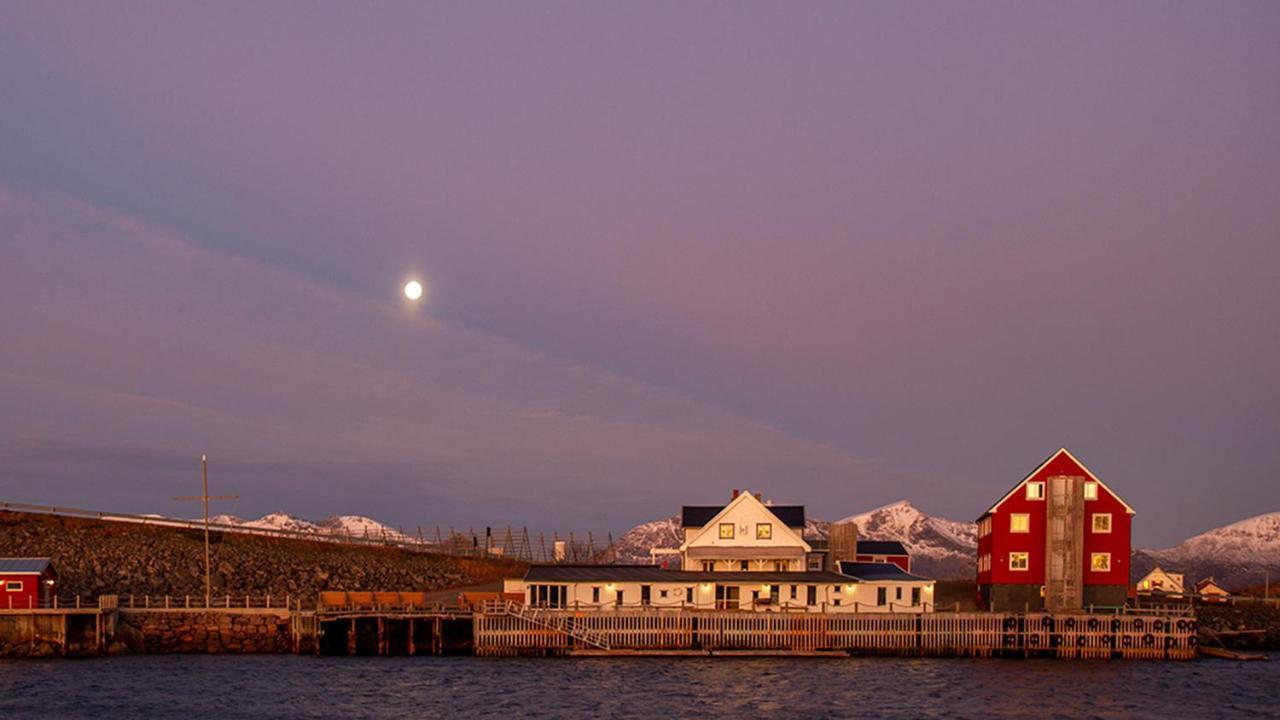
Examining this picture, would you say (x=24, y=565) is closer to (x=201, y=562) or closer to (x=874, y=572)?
(x=201, y=562)

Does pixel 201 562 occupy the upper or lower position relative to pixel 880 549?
lower

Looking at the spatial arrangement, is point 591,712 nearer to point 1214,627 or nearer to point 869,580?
point 869,580

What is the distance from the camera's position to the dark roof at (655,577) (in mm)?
80812

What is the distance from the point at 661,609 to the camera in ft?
262

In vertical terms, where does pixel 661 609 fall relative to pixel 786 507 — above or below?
below

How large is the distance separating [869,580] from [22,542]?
67377 mm

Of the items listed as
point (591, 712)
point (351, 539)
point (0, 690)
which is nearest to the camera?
point (591, 712)

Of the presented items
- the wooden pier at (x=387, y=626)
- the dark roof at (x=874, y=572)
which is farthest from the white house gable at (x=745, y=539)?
the wooden pier at (x=387, y=626)

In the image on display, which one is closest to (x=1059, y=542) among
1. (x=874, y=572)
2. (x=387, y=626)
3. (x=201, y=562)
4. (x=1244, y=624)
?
(x=874, y=572)

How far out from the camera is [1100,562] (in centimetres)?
8762

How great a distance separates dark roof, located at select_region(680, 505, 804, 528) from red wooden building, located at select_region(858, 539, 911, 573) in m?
14.5

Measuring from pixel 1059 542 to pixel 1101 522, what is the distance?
3.84 metres

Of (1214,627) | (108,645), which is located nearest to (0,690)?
(108,645)

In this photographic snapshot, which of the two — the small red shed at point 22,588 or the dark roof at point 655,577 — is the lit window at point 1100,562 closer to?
the dark roof at point 655,577
